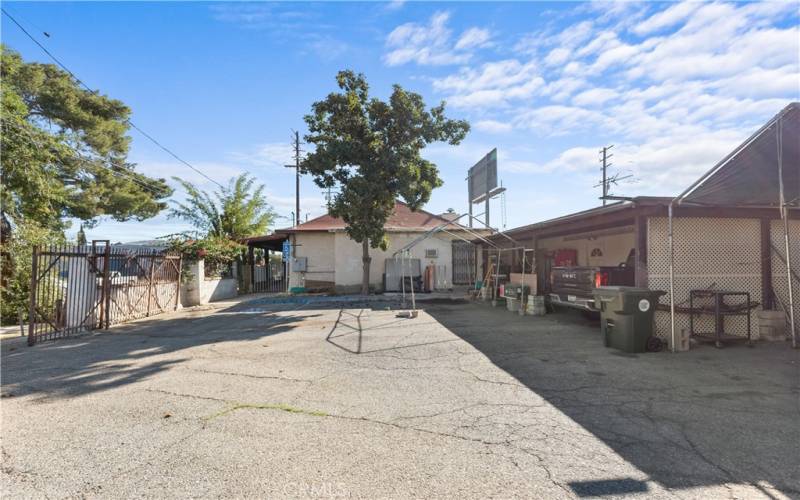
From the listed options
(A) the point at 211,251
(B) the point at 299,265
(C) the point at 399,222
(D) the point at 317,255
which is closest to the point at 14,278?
A: (A) the point at 211,251

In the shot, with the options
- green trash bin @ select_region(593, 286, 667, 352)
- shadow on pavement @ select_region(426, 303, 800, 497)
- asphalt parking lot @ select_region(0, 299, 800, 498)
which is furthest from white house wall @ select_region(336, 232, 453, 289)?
green trash bin @ select_region(593, 286, 667, 352)

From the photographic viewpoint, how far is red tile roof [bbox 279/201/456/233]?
66.5 feet

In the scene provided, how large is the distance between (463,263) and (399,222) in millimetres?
4177

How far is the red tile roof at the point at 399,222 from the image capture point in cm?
2027

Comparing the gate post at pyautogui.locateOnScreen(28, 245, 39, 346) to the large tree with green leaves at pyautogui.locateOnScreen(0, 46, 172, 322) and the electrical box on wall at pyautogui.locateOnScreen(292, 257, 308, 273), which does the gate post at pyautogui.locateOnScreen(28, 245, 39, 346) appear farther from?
the electrical box on wall at pyautogui.locateOnScreen(292, 257, 308, 273)

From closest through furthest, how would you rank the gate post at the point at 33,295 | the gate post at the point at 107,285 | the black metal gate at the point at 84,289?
the gate post at the point at 33,295 < the black metal gate at the point at 84,289 < the gate post at the point at 107,285

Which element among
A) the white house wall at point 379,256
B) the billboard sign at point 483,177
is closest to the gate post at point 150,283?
the white house wall at point 379,256

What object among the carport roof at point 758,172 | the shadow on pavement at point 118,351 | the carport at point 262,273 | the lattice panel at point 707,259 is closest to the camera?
the shadow on pavement at point 118,351

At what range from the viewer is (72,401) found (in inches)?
194

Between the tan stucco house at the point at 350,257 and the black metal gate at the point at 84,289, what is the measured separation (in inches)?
313

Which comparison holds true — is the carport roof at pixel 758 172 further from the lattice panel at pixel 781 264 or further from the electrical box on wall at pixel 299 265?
the electrical box on wall at pixel 299 265

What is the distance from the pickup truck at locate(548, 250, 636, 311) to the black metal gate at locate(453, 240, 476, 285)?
9.29m

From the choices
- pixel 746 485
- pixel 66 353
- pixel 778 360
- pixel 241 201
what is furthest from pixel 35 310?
pixel 241 201

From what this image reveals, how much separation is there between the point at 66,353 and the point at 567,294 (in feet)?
36.8
